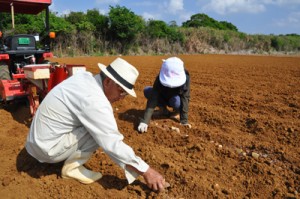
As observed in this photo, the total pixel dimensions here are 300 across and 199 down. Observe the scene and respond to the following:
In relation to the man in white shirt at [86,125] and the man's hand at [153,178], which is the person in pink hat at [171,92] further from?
the man's hand at [153,178]

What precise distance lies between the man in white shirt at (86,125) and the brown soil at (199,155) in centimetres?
27

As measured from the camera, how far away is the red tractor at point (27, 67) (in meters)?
4.30

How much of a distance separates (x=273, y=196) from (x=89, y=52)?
61.6 feet

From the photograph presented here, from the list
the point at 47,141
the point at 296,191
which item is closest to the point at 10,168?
the point at 47,141

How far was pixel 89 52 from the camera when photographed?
20453 mm

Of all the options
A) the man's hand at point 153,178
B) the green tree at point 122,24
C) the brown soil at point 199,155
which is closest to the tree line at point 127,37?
the green tree at point 122,24

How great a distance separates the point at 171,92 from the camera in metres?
4.50

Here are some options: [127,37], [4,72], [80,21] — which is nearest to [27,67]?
[4,72]

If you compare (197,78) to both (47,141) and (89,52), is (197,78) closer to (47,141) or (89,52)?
(47,141)

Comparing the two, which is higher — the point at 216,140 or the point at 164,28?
the point at 164,28

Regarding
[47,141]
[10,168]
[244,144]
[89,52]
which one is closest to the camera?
[47,141]

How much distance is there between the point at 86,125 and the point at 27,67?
256 cm

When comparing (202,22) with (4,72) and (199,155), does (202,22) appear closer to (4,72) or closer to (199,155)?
(4,72)

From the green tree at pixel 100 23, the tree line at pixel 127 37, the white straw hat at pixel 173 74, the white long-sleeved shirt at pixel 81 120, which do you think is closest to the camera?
the white long-sleeved shirt at pixel 81 120
